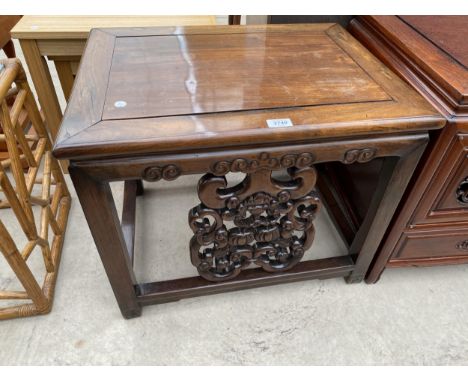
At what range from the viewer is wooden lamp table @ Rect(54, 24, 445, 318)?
617 millimetres

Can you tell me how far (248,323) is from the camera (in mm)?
963

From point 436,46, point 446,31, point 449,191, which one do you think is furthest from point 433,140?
point 446,31

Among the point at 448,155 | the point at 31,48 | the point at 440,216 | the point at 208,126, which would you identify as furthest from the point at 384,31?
the point at 31,48

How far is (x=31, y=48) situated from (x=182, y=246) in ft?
2.43

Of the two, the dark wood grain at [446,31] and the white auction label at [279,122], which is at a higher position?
the dark wood grain at [446,31]

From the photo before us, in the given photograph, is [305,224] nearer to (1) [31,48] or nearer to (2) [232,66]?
(2) [232,66]

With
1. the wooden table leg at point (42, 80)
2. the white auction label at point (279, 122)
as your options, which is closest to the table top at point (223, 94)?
the white auction label at point (279, 122)

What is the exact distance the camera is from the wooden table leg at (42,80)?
3.45ft

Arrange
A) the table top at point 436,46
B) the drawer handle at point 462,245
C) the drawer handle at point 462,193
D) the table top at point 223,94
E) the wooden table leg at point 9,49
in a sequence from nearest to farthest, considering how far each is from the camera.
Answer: the table top at point 223,94 < the table top at point 436,46 < the drawer handle at point 462,193 < the drawer handle at point 462,245 < the wooden table leg at point 9,49

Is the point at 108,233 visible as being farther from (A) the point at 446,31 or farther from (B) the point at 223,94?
(A) the point at 446,31

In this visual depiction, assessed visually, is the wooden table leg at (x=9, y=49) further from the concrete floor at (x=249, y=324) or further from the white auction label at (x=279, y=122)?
the white auction label at (x=279, y=122)

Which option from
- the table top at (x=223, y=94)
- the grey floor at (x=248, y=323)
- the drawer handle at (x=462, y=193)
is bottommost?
the grey floor at (x=248, y=323)

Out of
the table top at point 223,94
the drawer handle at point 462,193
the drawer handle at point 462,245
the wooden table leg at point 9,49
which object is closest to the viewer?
the table top at point 223,94

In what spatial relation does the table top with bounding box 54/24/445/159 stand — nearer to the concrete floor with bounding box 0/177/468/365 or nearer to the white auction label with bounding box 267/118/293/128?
the white auction label with bounding box 267/118/293/128
